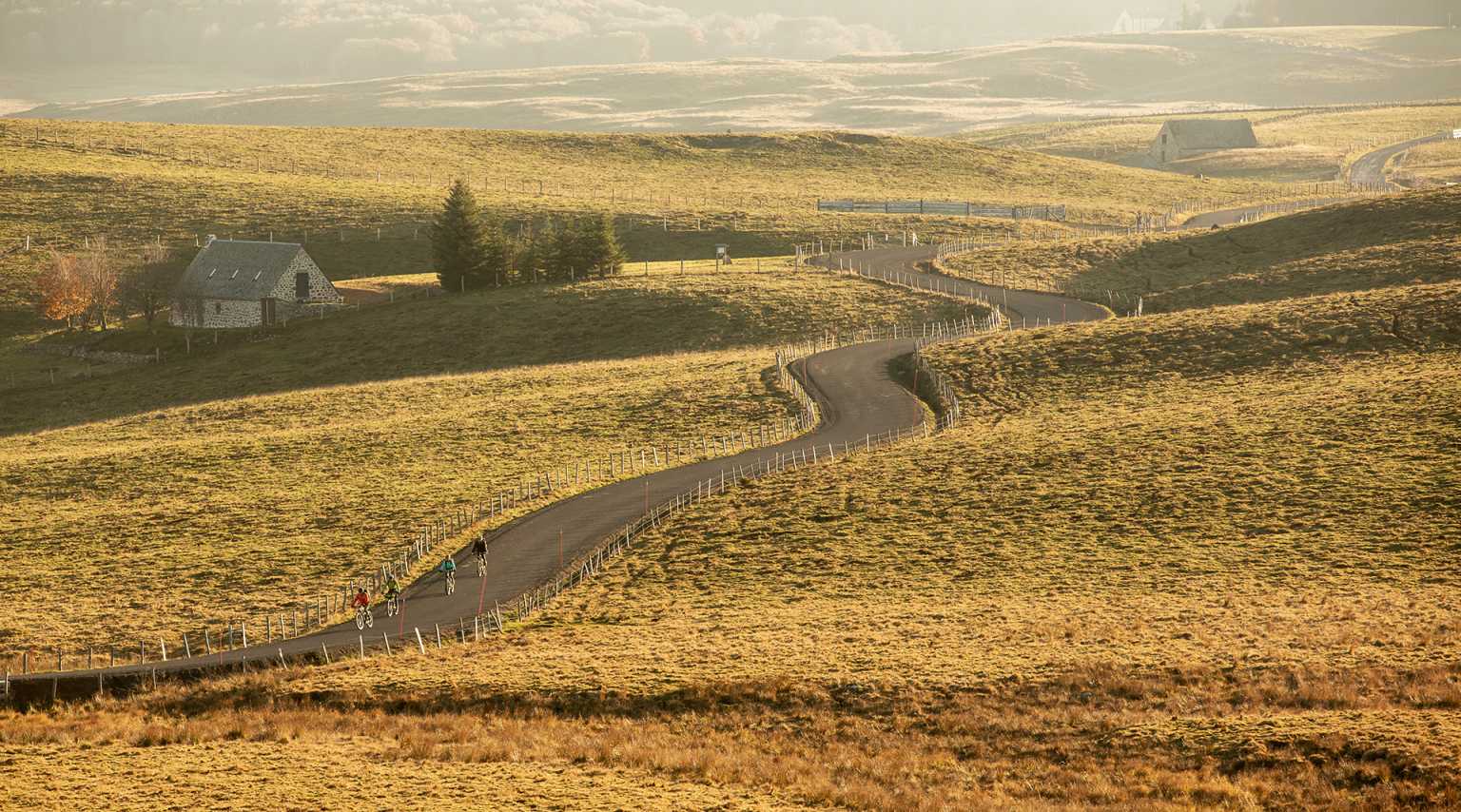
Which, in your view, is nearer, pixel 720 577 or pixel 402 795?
pixel 402 795

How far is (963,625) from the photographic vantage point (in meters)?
27.6

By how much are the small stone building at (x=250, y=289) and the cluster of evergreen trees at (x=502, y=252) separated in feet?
31.0

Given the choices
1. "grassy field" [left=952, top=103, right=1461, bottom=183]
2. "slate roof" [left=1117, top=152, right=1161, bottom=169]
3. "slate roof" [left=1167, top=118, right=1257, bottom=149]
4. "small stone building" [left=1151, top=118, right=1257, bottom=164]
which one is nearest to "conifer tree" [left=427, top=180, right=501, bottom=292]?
"grassy field" [left=952, top=103, right=1461, bottom=183]

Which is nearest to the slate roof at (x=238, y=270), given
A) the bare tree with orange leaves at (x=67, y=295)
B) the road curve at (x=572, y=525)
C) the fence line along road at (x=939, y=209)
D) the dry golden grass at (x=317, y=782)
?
the bare tree with orange leaves at (x=67, y=295)

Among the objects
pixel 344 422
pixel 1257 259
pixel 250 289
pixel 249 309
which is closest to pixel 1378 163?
pixel 1257 259

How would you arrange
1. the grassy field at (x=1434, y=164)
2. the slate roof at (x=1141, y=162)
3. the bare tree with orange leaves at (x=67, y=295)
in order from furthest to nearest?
the slate roof at (x=1141, y=162)
the grassy field at (x=1434, y=164)
the bare tree with orange leaves at (x=67, y=295)

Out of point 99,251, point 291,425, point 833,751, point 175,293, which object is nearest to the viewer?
point 833,751

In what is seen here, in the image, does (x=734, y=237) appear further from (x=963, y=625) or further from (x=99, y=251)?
(x=963, y=625)

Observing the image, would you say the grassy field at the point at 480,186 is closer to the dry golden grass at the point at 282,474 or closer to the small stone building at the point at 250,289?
the small stone building at the point at 250,289

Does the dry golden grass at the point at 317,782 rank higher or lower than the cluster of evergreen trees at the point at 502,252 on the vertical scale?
lower

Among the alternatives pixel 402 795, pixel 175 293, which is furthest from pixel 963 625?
pixel 175 293

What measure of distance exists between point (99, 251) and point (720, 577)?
77.6 metres

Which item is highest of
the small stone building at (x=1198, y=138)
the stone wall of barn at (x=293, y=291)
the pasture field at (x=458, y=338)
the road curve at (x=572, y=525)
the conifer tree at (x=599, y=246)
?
the small stone building at (x=1198, y=138)

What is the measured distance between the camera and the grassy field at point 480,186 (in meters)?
101
